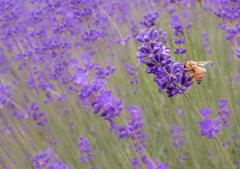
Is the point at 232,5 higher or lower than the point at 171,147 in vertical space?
higher

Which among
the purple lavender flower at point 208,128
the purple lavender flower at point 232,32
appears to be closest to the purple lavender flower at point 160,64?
the purple lavender flower at point 208,128

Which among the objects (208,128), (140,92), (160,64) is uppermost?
(160,64)

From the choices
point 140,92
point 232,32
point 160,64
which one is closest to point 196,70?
point 232,32

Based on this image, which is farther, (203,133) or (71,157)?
(71,157)

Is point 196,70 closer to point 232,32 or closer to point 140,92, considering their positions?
point 232,32

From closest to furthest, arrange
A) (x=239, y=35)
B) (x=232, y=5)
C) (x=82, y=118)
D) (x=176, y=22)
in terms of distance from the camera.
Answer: (x=239, y=35), (x=232, y=5), (x=176, y=22), (x=82, y=118)

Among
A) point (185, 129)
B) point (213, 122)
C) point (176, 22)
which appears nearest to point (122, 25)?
point (185, 129)

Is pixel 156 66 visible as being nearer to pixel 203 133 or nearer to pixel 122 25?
pixel 203 133

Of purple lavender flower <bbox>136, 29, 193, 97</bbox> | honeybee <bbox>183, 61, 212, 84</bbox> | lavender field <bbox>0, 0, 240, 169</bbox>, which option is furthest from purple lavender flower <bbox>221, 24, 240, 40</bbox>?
purple lavender flower <bbox>136, 29, 193, 97</bbox>
